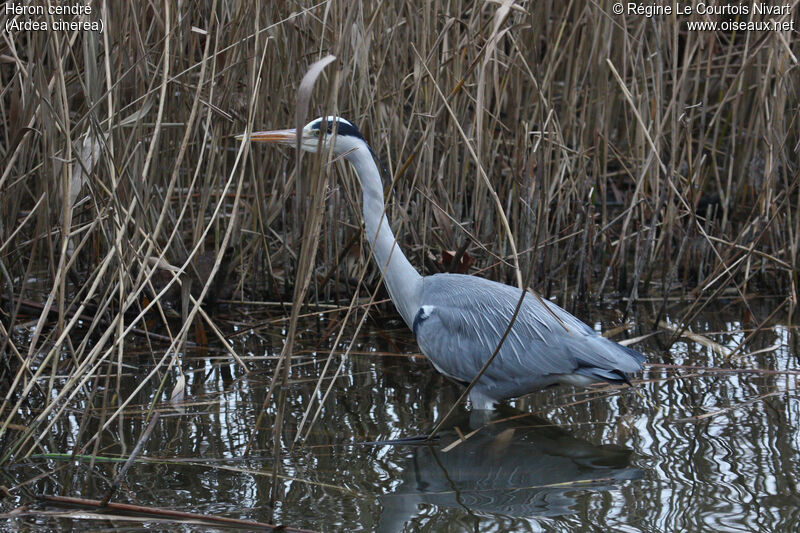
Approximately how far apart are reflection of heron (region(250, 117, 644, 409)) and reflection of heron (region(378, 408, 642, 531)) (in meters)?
0.19

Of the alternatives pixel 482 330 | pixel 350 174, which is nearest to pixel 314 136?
pixel 350 174

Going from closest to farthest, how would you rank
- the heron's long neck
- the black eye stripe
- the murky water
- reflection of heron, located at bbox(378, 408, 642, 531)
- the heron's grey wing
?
1. the murky water
2. reflection of heron, located at bbox(378, 408, 642, 531)
3. the heron's grey wing
4. the black eye stripe
5. the heron's long neck

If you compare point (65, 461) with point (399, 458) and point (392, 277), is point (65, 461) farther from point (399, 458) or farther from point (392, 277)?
point (392, 277)

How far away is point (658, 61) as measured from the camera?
376cm

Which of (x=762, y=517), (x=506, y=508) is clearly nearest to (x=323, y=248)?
(x=506, y=508)

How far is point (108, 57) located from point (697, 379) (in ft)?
8.13

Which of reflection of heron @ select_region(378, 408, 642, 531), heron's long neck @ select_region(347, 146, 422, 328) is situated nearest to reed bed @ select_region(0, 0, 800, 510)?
heron's long neck @ select_region(347, 146, 422, 328)

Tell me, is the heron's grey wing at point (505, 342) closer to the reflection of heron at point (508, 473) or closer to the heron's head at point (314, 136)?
the reflection of heron at point (508, 473)

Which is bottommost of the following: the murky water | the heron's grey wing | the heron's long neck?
the murky water

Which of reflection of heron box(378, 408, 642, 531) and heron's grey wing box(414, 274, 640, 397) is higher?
heron's grey wing box(414, 274, 640, 397)

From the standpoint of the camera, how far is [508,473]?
9.04ft

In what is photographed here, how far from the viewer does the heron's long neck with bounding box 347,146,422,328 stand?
10.9 feet

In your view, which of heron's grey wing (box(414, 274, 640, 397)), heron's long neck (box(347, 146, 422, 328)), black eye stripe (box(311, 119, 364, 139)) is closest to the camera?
heron's grey wing (box(414, 274, 640, 397))

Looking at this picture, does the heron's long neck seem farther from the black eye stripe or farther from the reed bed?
the reed bed
